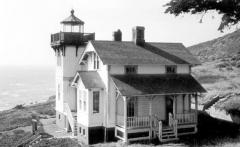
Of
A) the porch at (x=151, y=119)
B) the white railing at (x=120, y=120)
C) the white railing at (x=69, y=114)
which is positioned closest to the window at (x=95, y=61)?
the porch at (x=151, y=119)

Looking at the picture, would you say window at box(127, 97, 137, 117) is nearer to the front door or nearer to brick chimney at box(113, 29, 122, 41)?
the front door

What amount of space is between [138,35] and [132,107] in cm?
686

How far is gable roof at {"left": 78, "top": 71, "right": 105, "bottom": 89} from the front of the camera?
26.1m

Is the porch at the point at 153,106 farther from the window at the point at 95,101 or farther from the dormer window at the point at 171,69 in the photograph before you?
the window at the point at 95,101

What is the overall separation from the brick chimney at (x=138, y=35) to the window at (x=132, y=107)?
5838mm

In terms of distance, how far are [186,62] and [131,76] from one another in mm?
5248

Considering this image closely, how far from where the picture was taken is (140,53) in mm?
28422

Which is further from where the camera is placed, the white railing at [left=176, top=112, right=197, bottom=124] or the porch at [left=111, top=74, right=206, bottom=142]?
the white railing at [left=176, top=112, right=197, bottom=124]

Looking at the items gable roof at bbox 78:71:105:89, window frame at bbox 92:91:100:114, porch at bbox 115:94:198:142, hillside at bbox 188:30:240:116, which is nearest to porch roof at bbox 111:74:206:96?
porch at bbox 115:94:198:142

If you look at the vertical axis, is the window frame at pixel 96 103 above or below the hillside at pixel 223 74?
below

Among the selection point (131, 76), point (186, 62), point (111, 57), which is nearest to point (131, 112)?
point (131, 76)

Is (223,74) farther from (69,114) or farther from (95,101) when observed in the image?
(95,101)

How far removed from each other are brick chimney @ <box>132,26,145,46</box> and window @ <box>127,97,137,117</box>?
5.84 metres

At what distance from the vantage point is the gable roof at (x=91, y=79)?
26109mm
